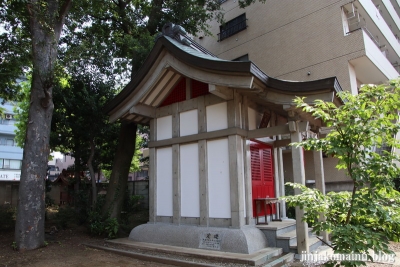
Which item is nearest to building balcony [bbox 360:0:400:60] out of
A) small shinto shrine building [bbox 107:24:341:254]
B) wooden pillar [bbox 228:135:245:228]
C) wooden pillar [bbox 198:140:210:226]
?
small shinto shrine building [bbox 107:24:341:254]

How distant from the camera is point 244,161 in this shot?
737 cm

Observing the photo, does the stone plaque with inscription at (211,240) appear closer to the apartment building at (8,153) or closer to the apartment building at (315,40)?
the apartment building at (315,40)

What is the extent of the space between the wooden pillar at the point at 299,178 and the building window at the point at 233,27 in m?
12.8

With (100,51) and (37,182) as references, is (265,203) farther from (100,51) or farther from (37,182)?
(100,51)

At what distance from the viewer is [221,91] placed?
283 inches

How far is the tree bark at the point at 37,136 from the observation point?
7438 mm

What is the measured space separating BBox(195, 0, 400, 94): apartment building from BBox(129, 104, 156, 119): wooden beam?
28.3 ft

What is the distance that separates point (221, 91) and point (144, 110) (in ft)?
8.75

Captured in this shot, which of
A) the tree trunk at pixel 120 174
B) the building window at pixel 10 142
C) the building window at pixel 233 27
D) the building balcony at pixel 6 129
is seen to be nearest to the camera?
the tree trunk at pixel 120 174

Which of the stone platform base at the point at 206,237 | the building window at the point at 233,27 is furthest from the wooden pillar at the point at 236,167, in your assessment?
the building window at the point at 233,27

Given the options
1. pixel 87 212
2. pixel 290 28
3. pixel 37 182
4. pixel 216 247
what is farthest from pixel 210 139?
pixel 290 28

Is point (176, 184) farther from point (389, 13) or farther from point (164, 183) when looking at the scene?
point (389, 13)

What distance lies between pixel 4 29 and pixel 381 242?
40.0ft

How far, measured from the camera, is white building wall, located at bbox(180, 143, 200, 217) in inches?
302
